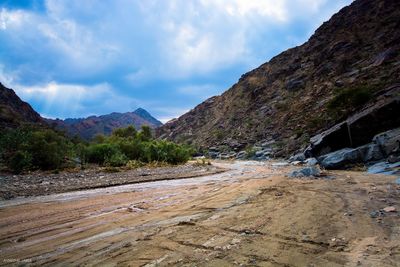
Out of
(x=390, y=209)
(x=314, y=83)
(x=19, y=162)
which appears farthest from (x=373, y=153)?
(x=314, y=83)

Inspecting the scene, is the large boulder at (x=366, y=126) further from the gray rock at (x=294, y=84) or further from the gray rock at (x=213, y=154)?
the gray rock at (x=294, y=84)

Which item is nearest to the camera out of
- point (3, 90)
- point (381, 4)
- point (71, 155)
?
point (71, 155)

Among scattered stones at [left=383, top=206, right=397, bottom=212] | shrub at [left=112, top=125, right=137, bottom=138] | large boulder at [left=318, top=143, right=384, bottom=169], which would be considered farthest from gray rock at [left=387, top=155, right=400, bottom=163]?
shrub at [left=112, top=125, right=137, bottom=138]

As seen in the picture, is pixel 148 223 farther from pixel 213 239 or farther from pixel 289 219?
pixel 289 219

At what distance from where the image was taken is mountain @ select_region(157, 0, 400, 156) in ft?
142

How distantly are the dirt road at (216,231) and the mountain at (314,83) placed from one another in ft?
98.0

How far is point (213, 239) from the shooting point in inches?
229

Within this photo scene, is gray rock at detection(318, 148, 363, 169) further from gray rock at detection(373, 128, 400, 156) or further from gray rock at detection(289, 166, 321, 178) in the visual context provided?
gray rock at detection(289, 166, 321, 178)

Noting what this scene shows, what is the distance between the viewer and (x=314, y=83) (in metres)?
62.5

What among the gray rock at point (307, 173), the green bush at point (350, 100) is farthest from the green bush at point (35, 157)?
the green bush at point (350, 100)

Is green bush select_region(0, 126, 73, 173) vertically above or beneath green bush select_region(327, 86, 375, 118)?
beneath

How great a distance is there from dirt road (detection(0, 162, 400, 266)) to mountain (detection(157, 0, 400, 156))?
29884 mm

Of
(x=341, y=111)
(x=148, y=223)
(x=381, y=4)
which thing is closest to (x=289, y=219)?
(x=148, y=223)

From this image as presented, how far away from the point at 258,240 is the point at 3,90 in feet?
332
